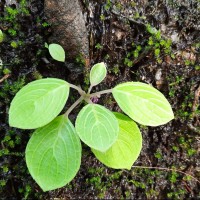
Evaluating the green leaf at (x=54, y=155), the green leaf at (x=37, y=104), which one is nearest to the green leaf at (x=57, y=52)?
the green leaf at (x=37, y=104)

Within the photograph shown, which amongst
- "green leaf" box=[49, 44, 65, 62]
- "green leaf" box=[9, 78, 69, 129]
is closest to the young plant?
"green leaf" box=[9, 78, 69, 129]

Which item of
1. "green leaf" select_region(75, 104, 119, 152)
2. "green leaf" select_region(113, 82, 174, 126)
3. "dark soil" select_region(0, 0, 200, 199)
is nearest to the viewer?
"green leaf" select_region(75, 104, 119, 152)

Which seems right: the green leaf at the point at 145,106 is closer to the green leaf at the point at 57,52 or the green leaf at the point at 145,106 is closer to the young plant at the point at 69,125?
the young plant at the point at 69,125

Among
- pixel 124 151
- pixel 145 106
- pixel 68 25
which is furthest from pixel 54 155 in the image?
pixel 68 25

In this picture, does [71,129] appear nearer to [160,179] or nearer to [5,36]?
[5,36]

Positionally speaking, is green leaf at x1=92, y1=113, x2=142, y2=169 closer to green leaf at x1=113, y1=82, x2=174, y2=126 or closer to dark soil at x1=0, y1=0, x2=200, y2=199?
green leaf at x1=113, y1=82, x2=174, y2=126

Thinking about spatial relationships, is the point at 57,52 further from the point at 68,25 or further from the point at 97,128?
the point at 97,128

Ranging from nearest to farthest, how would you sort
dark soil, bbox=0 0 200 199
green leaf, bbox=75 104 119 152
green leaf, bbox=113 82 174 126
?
1. green leaf, bbox=75 104 119 152
2. green leaf, bbox=113 82 174 126
3. dark soil, bbox=0 0 200 199
